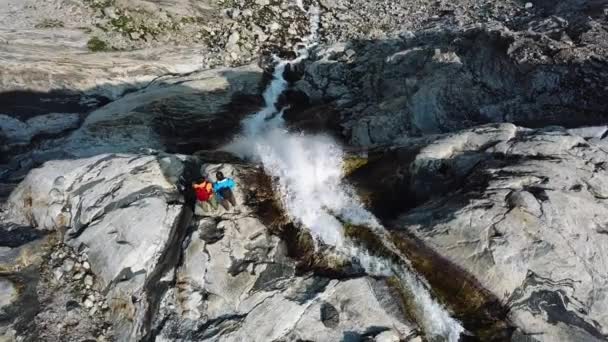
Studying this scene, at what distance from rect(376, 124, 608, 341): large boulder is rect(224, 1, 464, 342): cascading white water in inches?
37.3

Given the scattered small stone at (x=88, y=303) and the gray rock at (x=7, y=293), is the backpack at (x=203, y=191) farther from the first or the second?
the gray rock at (x=7, y=293)

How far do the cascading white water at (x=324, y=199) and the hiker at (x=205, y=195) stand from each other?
2.93 m

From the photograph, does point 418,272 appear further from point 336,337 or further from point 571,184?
point 571,184

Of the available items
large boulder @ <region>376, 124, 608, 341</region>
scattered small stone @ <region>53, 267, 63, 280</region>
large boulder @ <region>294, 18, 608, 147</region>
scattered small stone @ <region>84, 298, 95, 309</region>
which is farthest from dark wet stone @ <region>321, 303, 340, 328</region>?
large boulder @ <region>294, 18, 608, 147</region>

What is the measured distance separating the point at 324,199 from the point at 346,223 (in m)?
1.87

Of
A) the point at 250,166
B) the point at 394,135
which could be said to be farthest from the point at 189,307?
the point at 394,135

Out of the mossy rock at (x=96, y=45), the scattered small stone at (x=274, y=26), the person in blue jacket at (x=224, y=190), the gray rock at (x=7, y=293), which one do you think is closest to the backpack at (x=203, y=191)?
the person in blue jacket at (x=224, y=190)

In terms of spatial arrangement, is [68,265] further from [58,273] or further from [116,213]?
[116,213]

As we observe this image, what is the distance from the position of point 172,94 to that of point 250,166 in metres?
13.7

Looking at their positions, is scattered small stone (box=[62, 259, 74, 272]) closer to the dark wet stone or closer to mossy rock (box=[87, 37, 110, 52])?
the dark wet stone

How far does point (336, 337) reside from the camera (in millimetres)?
13719

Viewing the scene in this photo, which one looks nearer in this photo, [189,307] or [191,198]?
[189,307]

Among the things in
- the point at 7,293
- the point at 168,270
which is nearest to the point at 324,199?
the point at 168,270

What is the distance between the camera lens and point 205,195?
674 inches
